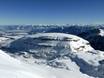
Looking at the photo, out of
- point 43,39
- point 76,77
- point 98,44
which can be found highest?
point 76,77

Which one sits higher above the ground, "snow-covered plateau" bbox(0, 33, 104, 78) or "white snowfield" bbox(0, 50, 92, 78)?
"white snowfield" bbox(0, 50, 92, 78)

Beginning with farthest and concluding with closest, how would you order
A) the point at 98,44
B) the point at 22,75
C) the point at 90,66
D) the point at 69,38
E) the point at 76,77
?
the point at 98,44
the point at 69,38
the point at 90,66
the point at 76,77
the point at 22,75

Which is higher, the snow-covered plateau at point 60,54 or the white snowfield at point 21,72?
the white snowfield at point 21,72

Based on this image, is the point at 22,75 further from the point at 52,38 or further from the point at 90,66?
the point at 52,38

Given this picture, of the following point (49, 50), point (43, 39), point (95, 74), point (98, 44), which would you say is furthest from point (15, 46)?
point (98, 44)

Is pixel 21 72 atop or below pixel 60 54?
atop

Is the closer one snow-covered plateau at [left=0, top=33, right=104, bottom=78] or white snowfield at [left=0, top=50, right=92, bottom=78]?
white snowfield at [left=0, top=50, right=92, bottom=78]

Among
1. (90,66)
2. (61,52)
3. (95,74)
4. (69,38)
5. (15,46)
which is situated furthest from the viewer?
(15,46)

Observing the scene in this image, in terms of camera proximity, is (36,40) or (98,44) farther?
(98,44)

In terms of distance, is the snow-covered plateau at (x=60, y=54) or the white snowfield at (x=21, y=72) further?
the snow-covered plateau at (x=60, y=54)

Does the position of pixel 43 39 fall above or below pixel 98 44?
above

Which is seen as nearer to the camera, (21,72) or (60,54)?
(21,72)
